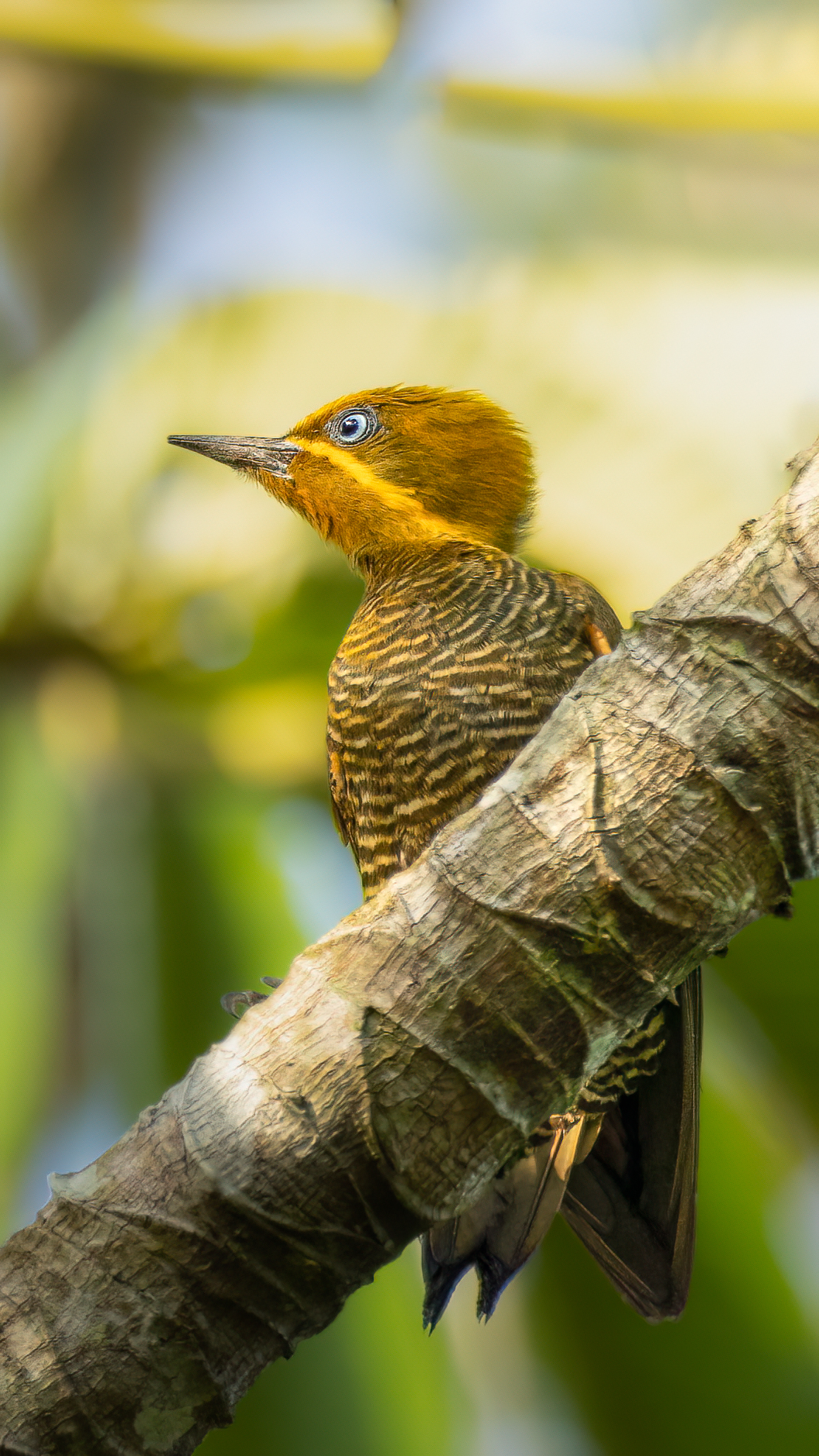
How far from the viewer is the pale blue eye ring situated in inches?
111

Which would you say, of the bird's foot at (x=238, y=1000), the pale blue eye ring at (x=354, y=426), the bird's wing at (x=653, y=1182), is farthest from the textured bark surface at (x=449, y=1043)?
Answer: the pale blue eye ring at (x=354, y=426)

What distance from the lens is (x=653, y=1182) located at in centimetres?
222

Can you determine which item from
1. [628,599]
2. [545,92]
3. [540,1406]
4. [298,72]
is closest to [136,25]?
[298,72]

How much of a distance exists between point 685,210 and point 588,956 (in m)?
3.02

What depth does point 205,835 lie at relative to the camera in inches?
138

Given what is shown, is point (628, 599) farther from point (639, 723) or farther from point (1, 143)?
point (1, 143)

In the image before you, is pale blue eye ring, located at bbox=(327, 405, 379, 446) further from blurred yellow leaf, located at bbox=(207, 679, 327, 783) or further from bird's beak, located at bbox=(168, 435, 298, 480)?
blurred yellow leaf, located at bbox=(207, 679, 327, 783)

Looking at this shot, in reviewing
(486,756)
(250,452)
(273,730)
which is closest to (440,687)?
(486,756)

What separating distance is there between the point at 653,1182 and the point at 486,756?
87 centimetres

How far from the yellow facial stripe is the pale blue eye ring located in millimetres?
34

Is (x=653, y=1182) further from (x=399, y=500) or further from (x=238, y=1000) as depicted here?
(x=399, y=500)

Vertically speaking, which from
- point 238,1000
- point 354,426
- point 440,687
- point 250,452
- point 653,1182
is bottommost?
point 653,1182

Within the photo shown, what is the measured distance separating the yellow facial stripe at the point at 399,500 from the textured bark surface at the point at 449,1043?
132 cm

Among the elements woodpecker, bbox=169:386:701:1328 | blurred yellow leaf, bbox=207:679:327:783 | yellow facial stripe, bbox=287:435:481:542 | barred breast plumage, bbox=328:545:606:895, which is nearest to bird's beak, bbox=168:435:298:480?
yellow facial stripe, bbox=287:435:481:542
